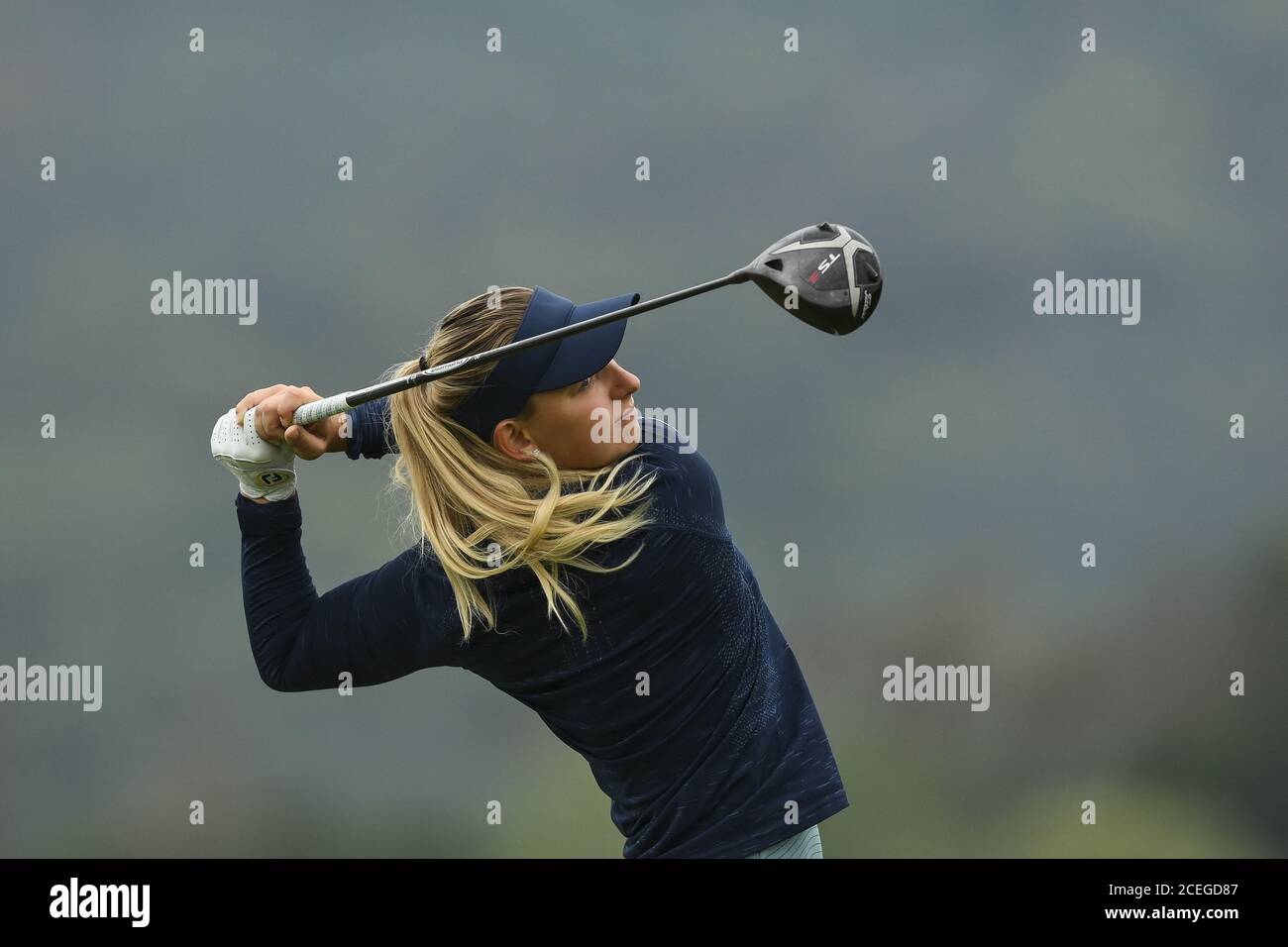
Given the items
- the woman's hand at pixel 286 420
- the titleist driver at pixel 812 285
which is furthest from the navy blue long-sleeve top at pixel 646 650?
the titleist driver at pixel 812 285

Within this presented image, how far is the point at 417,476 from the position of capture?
2953mm

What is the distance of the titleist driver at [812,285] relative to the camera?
112 inches

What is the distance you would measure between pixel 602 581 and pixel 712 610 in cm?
23

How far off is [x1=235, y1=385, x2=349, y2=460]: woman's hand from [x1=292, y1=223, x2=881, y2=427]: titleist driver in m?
0.13

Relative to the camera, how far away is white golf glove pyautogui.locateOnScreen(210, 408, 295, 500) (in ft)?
9.68

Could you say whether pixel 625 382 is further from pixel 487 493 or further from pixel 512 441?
pixel 487 493

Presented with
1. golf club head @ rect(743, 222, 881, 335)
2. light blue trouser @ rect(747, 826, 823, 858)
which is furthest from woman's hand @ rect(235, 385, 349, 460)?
light blue trouser @ rect(747, 826, 823, 858)

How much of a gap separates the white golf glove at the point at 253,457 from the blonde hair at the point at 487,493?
22cm

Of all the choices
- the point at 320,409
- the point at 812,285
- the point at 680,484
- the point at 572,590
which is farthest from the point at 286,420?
the point at 812,285

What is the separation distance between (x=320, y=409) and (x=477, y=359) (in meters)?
0.34

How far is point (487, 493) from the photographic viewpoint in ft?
9.53

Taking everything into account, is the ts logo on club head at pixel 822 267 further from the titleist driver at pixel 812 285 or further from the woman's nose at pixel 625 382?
the woman's nose at pixel 625 382

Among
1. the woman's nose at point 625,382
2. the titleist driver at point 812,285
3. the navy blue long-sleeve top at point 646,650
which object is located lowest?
the navy blue long-sleeve top at point 646,650
